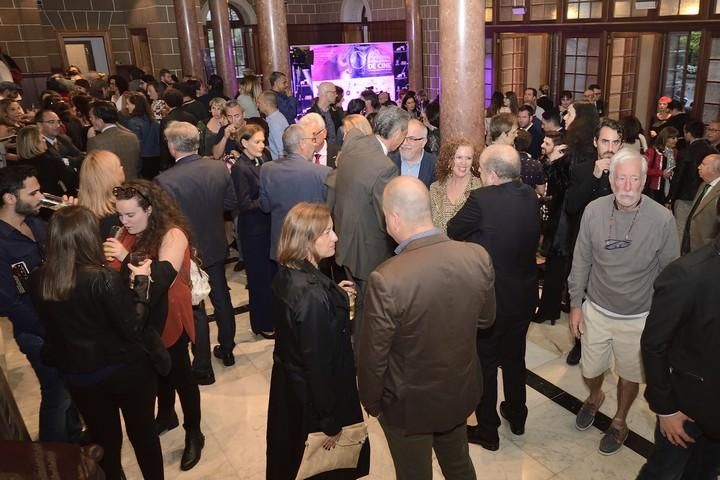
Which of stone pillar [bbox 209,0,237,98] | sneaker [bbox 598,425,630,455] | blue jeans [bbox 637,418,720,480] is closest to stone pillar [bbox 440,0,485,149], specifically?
sneaker [bbox 598,425,630,455]

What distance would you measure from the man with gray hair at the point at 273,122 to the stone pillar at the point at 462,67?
1.85 metres

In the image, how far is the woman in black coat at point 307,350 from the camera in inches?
82.1

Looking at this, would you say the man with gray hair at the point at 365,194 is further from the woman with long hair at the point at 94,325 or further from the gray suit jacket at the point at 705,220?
the gray suit jacket at the point at 705,220

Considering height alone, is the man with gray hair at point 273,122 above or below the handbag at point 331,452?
above

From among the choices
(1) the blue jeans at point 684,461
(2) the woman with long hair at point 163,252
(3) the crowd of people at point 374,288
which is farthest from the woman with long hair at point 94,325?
(1) the blue jeans at point 684,461

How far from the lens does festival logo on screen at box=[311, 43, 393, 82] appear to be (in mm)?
10789

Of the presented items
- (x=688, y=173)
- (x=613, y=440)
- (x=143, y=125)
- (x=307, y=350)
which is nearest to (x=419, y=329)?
(x=307, y=350)

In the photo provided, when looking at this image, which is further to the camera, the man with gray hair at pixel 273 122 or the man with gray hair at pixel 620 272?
the man with gray hair at pixel 273 122

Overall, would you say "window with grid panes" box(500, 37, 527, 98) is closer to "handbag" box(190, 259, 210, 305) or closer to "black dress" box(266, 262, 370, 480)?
"handbag" box(190, 259, 210, 305)

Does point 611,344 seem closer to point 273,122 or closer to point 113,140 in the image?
point 273,122

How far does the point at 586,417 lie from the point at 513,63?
9265 mm

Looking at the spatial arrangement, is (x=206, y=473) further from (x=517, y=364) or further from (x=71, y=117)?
(x=71, y=117)

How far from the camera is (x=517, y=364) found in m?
2.95

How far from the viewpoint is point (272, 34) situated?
7.83m
